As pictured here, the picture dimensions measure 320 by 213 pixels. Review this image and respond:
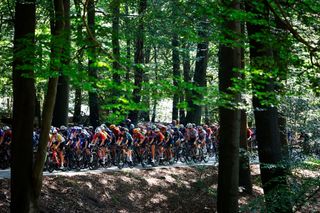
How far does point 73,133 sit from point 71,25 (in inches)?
325

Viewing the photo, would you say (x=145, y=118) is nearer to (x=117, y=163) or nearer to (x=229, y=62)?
(x=117, y=163)

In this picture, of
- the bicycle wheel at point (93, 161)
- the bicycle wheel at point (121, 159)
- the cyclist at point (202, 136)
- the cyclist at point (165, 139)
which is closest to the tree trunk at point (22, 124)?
the bicycle wheel at point (93, 161)

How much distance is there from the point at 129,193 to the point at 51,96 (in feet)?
26.7

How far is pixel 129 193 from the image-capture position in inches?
630

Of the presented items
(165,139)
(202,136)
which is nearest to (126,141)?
(165,139)

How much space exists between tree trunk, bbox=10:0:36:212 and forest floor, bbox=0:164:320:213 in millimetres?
2854

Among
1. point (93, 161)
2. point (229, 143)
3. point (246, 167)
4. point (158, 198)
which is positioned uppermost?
point (229, 143)

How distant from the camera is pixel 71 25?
902 centimetres

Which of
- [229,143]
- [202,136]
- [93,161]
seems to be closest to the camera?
[229,143]

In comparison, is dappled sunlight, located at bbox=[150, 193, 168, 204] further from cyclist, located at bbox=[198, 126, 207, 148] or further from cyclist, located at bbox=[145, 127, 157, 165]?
cyclist, located at bbox=[198, 126, 207, 148]

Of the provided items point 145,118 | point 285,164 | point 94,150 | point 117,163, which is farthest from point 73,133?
point 145,118

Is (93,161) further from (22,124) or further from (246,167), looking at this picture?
(22,124)

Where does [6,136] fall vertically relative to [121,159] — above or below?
above

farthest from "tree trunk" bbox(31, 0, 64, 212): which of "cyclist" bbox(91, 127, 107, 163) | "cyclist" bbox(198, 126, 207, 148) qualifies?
"cyclist" bbox(198, 126, 207, 148)
